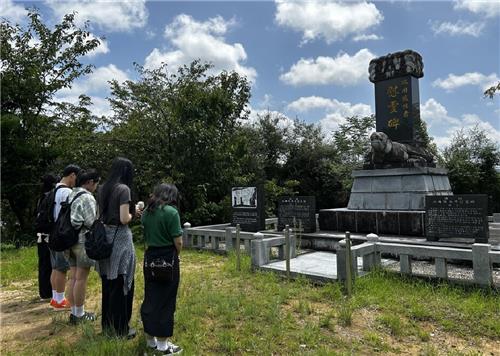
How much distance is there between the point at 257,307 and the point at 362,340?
4.28 feet

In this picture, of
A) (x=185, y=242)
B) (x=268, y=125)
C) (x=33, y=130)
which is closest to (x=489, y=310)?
(x=185, y=242)

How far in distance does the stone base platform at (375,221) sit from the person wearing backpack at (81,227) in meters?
6.58

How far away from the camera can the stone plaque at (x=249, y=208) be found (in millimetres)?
9961

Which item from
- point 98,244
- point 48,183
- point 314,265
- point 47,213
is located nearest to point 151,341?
point 98,244

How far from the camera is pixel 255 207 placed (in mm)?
10008

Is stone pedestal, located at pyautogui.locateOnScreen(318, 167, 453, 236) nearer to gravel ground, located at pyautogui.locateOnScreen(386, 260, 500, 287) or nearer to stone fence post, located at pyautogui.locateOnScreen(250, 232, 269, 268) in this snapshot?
gravel ground, located at pyautogui.locateOnScreen(386, 260, 500, 287)

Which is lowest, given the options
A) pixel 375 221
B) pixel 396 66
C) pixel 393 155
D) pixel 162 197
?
pixel 375 221

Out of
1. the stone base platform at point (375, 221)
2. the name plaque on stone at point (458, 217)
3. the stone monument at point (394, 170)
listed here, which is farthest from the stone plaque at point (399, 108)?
the name plaque on stone at point (458, 217)

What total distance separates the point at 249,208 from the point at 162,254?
273 inches

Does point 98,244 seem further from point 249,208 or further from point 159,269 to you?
point 249,208

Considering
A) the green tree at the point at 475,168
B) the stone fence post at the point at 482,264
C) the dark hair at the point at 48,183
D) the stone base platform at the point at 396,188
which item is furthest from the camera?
the green tree at the point at 475,168

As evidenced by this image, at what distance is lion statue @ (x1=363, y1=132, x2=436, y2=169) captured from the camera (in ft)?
30.7

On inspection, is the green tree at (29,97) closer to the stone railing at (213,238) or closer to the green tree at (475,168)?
the stone railing at (213,238)

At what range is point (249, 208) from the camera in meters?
10.1
